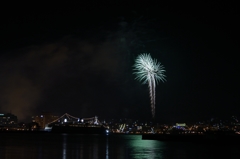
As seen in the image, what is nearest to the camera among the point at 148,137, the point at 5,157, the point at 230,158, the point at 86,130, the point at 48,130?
the point at 5,157

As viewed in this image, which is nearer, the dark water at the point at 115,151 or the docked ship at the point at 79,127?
the dark water at the point at 115,151

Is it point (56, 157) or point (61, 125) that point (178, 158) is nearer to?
point (56, 157)

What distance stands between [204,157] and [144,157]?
15.7ft

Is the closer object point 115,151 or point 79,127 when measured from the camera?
point 115,151

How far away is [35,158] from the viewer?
24516 mm

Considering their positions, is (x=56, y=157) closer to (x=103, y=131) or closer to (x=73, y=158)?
(x=73, y=158)

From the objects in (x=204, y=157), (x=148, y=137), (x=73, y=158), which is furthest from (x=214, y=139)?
(x=73, y=158)

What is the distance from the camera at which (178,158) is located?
86.4ft

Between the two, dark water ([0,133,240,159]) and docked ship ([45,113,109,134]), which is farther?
docked ship ([45,113,109,134])

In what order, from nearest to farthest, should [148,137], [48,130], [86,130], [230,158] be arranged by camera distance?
[230,158] < [148,137] < [86,130] < [48,130]

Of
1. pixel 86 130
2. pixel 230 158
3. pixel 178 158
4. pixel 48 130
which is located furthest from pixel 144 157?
pixel 48 130

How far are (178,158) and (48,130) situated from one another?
5762 inches

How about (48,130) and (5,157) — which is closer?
(5,157)

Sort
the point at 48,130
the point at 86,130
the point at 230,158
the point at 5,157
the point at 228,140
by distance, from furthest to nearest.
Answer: the point at 48,130 → the point at 86,130 → the point at 228,140 → the point at 230,158 → the point at 5,157
